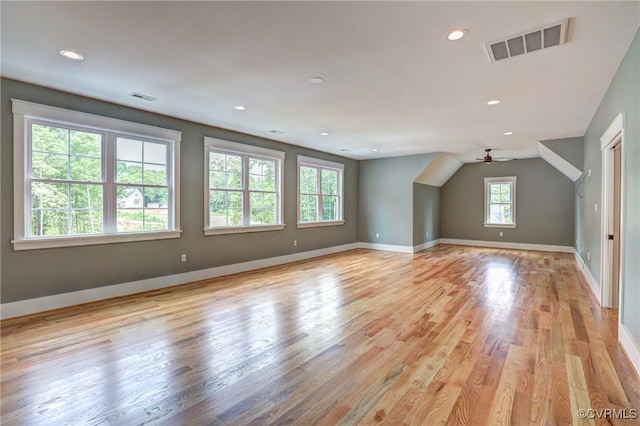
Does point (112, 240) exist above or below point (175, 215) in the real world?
below

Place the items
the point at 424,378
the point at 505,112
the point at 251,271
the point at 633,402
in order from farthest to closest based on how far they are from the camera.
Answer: the point at 251,271 → the point at 505,112 → the point at 424,378 → the point at 633,402

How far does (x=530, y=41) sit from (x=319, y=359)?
3039 millimetres

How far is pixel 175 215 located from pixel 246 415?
3619mm

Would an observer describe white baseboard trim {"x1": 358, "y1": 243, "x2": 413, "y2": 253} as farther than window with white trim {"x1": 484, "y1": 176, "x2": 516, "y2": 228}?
No

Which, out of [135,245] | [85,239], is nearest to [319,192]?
[135,245]

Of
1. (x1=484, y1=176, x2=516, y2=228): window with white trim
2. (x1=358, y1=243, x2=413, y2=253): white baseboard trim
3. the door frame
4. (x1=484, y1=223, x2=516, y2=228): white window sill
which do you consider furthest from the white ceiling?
→ (x1=484, y1=223, x2=516, y2=228): white window sill

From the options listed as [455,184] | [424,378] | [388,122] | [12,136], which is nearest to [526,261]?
[455,184]

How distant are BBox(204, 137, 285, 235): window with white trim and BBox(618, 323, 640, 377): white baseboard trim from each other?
509 centimetres

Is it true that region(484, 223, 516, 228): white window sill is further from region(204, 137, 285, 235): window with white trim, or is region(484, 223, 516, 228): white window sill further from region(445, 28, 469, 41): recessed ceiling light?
region(445, 28, 469, 41): recessed ceiling light

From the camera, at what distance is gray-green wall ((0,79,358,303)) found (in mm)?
3359

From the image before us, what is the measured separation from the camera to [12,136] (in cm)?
336

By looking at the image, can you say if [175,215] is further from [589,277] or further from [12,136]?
[589,277]

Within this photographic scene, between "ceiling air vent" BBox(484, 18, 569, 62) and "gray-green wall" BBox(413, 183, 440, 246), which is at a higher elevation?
"ceiling air vent" BBox(484, 18, 569, 62)

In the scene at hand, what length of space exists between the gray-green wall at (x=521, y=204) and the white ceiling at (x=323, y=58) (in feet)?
13.8
